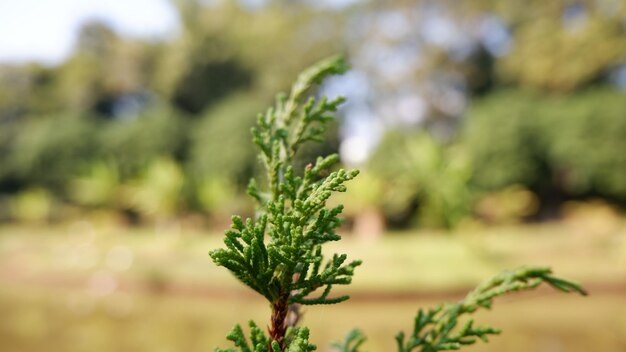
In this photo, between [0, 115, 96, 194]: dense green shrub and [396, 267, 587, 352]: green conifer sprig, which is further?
[0, 115, 96, 194]: dense green shrub

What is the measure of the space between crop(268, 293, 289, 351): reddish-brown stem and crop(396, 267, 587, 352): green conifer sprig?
510mm

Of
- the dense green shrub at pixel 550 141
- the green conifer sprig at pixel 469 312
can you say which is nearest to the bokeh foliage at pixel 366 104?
the dense green shrub at pixel 550 141

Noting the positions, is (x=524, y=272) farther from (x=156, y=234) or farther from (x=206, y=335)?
(x=156, y=234)

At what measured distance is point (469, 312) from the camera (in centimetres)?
190

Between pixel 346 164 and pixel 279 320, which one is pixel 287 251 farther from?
pixel 346 164

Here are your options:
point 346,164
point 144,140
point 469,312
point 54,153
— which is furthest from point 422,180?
point 54,153

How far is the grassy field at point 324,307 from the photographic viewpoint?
903cm

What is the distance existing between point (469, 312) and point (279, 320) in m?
0.73

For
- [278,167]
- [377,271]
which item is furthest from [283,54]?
[278,167]

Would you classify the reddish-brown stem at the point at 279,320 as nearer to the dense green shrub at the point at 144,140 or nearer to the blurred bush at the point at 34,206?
the dense green shrub at the point at 144,140

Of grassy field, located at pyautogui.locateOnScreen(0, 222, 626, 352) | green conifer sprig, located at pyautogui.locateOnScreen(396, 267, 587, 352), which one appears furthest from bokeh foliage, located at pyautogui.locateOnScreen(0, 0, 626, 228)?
green conifer sprig, located at pyautogui.locateOnScreen(396, 267, 587, 352)

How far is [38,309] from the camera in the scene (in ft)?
37.8

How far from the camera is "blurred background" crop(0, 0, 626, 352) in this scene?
11.0 m

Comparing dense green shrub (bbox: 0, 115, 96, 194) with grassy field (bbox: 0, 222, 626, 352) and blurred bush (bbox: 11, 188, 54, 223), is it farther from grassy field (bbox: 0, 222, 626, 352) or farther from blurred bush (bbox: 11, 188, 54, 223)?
grassy field (bbox: 0, 222, 626, 352)
